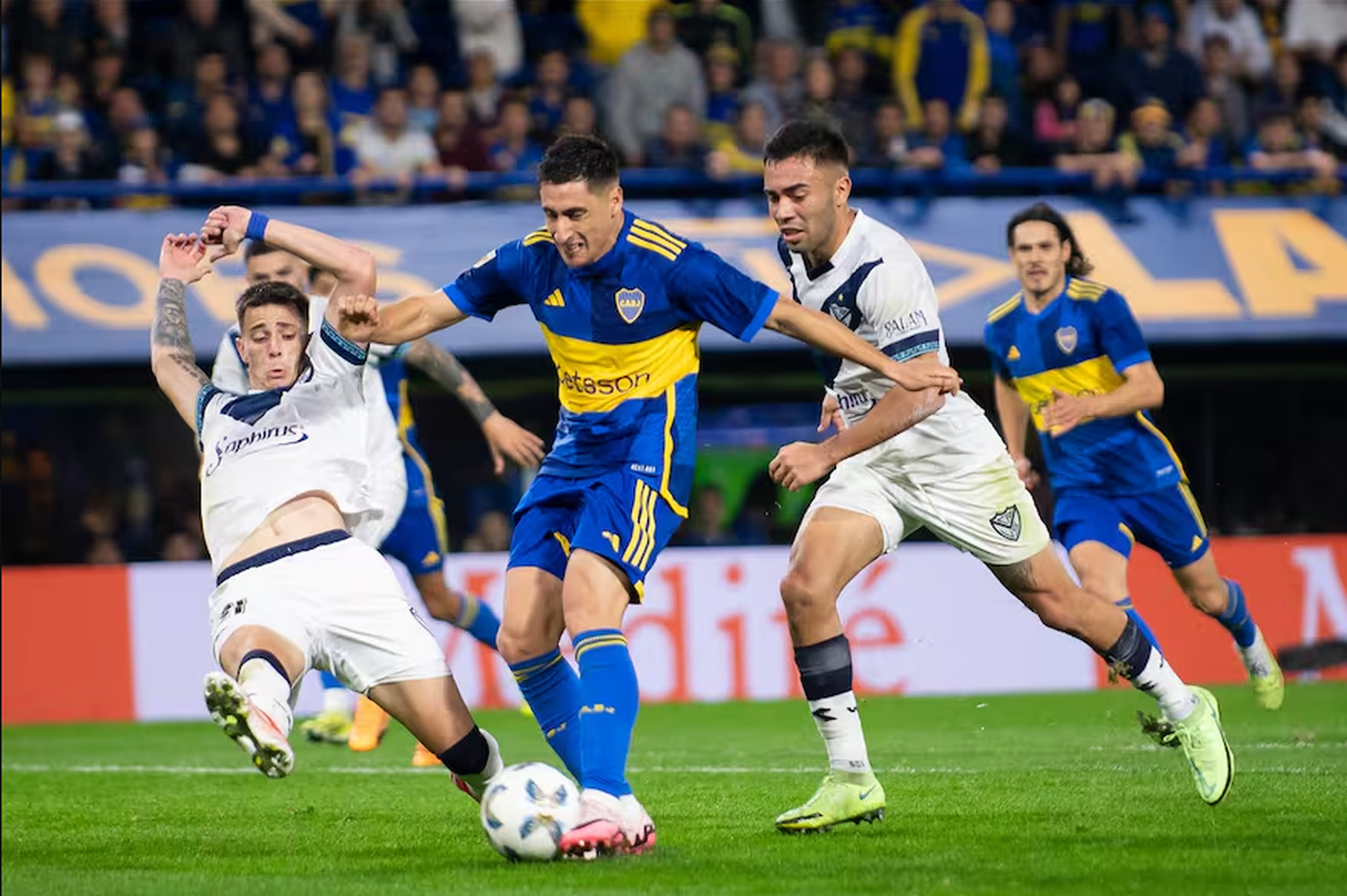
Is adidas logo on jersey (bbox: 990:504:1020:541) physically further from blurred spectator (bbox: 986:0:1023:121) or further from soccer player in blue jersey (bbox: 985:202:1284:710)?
blurred spectator (bbox: 986:0:1023:121)

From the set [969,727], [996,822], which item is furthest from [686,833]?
[969,727]

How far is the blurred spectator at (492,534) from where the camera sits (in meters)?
15.5

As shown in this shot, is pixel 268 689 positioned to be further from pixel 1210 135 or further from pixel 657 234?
pixel 1210 135

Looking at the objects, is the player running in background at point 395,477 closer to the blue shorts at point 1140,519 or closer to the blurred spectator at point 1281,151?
the blue shorts at point 1140,519

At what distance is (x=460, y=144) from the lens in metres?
15.9

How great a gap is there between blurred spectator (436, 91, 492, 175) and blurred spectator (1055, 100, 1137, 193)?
4761 mm

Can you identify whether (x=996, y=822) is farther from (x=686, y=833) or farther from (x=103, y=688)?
(x=103, y=688)

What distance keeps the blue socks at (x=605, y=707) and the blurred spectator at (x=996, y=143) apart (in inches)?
410

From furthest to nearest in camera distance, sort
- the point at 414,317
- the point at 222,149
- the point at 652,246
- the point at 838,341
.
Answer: the point at 222,149
the point at 414,317
the point at 652,246
the point at 838,341

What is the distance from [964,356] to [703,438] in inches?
93.4

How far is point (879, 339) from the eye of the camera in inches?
274

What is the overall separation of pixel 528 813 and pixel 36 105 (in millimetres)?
11748

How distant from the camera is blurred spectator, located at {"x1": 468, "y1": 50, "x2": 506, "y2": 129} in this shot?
16266mm

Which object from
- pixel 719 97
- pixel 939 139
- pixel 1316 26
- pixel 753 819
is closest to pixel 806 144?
pixel 753 819
